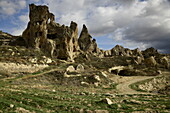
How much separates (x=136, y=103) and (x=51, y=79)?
2191 cm

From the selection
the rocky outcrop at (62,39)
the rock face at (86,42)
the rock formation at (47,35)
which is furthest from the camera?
the rock face at (86,42)

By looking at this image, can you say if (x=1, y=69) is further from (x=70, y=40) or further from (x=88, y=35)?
(x=88, y=35)

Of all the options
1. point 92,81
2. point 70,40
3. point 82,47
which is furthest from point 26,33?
point 92,81

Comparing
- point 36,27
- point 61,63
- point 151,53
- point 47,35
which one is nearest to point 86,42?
point 47,35

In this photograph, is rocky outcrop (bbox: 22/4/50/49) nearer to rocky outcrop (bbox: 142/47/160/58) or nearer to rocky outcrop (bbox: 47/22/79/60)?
rocky outcrop (bbox: 47/22/79/60)

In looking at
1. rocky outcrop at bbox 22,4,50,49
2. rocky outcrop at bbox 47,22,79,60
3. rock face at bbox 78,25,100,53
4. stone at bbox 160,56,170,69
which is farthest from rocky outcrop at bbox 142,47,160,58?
rocky outcrop at bbox 22,4,50,49

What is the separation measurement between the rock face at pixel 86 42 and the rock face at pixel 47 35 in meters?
19.1

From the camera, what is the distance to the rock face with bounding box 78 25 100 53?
98.8 metres

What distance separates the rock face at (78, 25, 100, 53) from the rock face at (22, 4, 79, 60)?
62.7ft

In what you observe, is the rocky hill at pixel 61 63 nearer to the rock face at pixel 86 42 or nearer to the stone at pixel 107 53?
the rock face at pixel 86 42

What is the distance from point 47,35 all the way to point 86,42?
34.0 meters

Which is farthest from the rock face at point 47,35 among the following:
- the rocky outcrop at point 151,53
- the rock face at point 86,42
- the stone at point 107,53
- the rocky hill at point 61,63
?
the rocky outcrop at point 151,53

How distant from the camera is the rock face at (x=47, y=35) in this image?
228 feet

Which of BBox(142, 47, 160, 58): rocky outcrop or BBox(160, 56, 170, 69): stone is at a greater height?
BBox(142, 47, 160, 58): rocky outcrop
